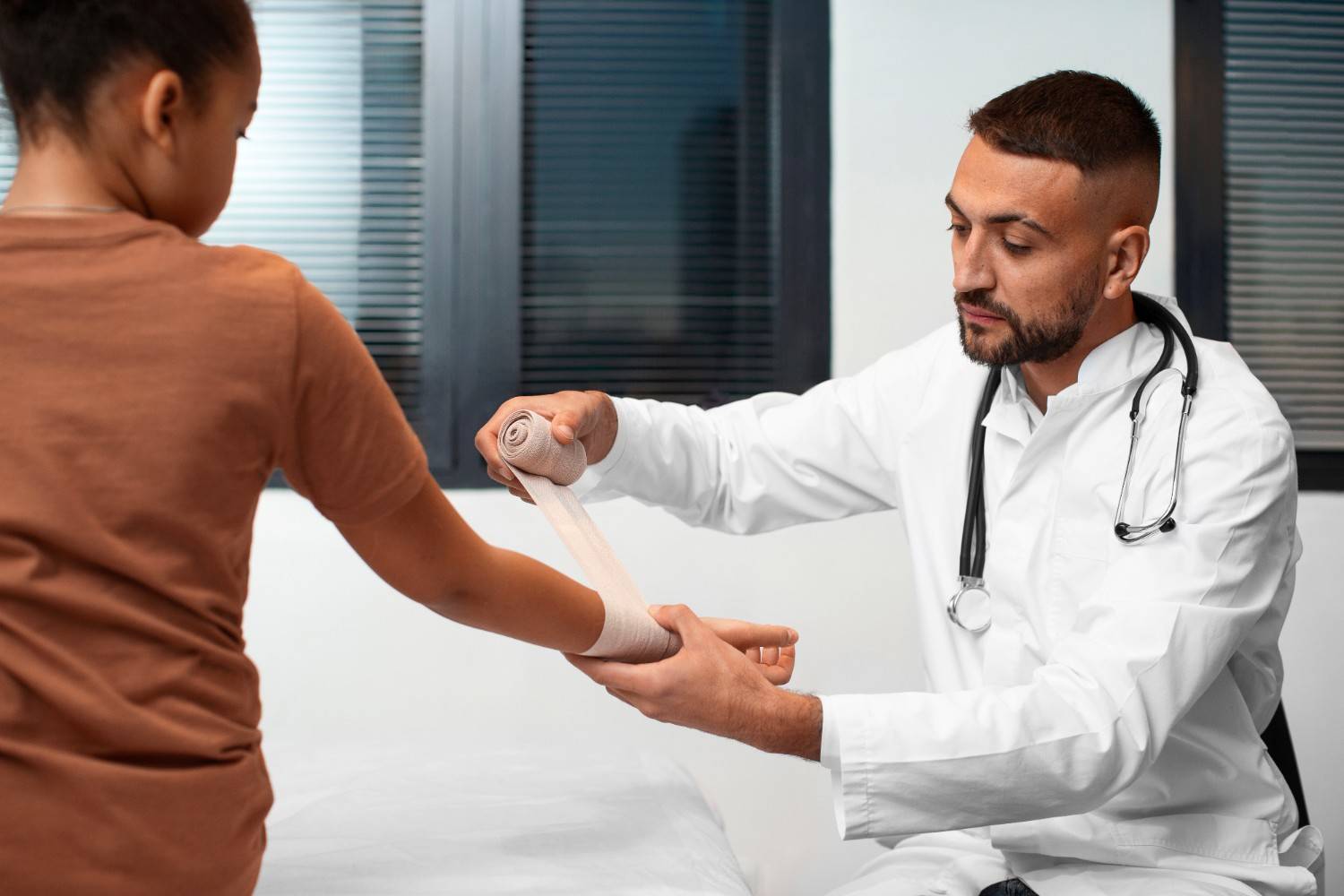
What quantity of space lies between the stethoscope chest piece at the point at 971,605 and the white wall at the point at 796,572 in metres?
0.93

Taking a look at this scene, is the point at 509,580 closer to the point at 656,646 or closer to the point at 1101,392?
the point at 656,646

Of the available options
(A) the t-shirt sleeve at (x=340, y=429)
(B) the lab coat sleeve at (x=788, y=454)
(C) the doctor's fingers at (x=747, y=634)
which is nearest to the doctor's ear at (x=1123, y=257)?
(B) the lab coat sleeve at (x=788, y=454)

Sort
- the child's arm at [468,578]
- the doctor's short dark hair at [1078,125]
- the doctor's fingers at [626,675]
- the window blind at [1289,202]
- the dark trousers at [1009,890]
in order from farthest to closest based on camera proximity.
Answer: the window blind at [1289,202], the doctor's short dark hair at [1078,125], the dark trousers at [1009,890], the doctor's fingers at [626,675], the child's arm at [468,578]

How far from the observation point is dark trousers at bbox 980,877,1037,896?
4.45ft

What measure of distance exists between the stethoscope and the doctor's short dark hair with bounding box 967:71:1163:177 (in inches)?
8.3

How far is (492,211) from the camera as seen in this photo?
2.46 metres

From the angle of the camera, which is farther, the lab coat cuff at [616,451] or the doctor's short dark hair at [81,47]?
the lab coat cuff at [616,451]

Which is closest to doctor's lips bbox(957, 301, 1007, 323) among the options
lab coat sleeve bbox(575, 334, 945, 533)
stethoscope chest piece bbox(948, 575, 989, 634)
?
lab coat sleeve bbox(575, 334, 945, 533)

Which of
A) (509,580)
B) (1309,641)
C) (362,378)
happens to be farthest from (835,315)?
(362,378)

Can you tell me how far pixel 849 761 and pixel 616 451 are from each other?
62 centimetres

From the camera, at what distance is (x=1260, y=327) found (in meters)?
2.61

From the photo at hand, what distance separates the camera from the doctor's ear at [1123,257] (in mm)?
1508

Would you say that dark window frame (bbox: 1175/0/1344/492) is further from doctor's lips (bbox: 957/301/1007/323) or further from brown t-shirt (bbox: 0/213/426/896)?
brown t-shirt (bbox: 0/213/426/896)

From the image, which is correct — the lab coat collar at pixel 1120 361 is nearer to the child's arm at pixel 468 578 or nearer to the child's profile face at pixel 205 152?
the child's arm at pixel 468 578
